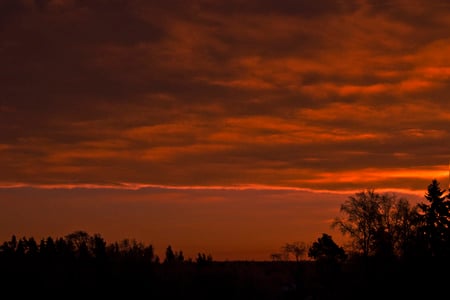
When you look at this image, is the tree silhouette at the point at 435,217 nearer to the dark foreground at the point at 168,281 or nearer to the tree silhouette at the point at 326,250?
the dark foreground at the point at 168,281

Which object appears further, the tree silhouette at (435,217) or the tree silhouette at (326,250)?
the tree silhouette at (326,250)

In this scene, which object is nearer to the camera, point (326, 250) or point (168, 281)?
point (168, 281)

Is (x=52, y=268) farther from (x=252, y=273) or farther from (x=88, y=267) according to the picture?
(x=252, y=273)

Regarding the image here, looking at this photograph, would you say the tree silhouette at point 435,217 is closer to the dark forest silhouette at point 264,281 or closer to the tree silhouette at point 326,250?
the dark forest silhouette at point 264,281

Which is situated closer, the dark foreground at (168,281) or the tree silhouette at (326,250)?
the dark foreground at (168,281)

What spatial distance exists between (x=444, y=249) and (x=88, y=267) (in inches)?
1843

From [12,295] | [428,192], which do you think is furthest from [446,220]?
[12,295]

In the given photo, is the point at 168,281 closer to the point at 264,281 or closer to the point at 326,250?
the point at 264,281

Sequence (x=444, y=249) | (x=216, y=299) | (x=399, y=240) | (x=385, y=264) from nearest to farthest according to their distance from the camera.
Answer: (x=444, y=249) → (x=385, y=264) → (x=216, y=299) → (x=399, y=240)

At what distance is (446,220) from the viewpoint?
88.2 metres

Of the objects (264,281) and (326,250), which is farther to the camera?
(326,250)

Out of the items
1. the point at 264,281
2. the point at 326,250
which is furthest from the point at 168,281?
the point at 326,250

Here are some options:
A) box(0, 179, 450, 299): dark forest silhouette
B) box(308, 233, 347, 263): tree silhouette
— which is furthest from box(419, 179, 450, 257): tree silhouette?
box(308, 233, 347, 263): tree silhouette

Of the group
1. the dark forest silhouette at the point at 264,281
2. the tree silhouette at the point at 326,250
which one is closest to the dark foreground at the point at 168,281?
the dark forest silhouette at the point at 264,281
